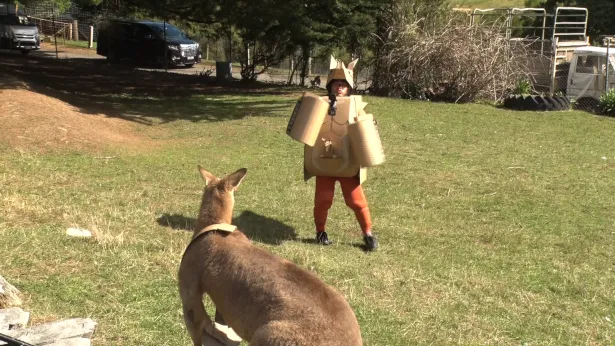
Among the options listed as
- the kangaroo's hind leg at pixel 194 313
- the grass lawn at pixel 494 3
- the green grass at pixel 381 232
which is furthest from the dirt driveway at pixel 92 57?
the grass lawn at pixel 494 3

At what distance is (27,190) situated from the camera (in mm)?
7961

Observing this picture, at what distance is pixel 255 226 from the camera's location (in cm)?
743

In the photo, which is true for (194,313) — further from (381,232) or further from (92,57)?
(92,57)

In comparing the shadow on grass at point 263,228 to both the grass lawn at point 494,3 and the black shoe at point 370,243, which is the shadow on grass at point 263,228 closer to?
the black shoe at point 370,243

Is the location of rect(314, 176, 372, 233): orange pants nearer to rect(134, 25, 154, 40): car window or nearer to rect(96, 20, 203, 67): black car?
rect(96, 20, 203, 67): black car

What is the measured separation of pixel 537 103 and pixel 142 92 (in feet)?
34.4

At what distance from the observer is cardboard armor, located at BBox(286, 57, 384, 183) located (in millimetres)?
6453

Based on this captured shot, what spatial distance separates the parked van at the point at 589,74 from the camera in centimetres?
1930

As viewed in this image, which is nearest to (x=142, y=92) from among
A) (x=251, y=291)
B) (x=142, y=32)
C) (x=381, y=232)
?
(x=142, y=32)

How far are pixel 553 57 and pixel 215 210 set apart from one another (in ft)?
58.4

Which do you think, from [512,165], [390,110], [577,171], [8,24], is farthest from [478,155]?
[8,24]

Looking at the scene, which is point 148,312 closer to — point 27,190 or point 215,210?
point 215,210

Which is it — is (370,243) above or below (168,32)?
below

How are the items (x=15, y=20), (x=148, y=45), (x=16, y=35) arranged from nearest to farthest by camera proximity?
(x=148, y=45) < (x=16, y=35) < (x=15, y=20)
